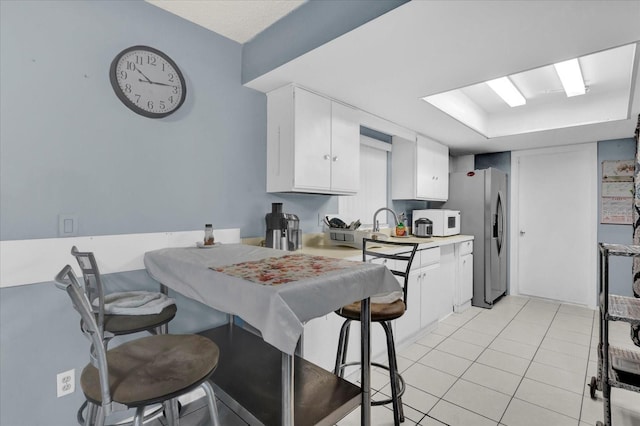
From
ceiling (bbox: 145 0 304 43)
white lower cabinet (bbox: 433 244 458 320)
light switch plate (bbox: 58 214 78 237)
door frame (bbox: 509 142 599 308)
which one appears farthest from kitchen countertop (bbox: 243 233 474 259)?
door frame (bbox: 509 142 599 308)

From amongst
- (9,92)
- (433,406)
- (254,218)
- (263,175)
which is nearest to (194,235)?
(254,218)

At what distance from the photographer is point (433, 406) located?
2.00m

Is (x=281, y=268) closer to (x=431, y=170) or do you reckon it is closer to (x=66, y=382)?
(x=66, y=382)

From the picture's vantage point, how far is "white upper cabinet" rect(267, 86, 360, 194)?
2363mm

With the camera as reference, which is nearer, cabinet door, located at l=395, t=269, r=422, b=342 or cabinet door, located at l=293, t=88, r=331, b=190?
cabinet door, located at l=293, t=88, r=331, b=190

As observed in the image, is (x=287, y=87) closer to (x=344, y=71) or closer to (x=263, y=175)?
(x=344, y=71)

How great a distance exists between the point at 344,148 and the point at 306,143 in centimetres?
46

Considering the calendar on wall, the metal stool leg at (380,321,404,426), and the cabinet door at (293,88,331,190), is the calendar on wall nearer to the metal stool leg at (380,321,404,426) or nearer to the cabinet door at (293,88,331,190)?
the cabinet door at (293,88,331,190)

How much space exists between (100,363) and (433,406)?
1969 millimetres

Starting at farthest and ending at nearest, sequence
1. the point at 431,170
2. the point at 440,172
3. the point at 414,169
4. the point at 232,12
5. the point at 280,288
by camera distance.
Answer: the point at 440,172
the point at 431,170
the point at 414,169
the point at 232,12
the point at 280,288

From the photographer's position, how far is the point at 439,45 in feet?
5.86

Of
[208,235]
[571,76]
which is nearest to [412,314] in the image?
[208,235]

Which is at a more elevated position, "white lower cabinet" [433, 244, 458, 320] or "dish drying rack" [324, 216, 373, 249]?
"dish drying rack" [324, 216, 373, 249]

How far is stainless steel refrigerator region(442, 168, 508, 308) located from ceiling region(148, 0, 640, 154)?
1.54m
